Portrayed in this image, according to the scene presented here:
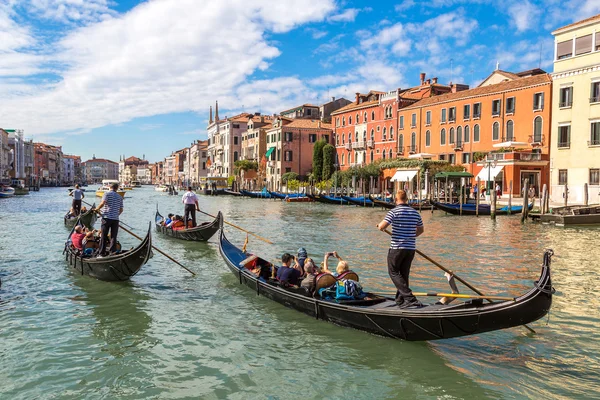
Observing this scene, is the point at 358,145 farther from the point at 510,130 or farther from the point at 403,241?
the point at 403,241

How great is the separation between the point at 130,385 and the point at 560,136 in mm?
23448

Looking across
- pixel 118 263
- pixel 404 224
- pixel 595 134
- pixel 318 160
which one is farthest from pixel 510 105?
pixel 404 224

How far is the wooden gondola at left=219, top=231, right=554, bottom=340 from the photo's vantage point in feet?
13.3

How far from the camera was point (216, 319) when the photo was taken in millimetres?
6062

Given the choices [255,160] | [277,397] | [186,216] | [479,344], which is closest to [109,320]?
[277,397]

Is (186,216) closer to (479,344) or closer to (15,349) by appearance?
(15,349)

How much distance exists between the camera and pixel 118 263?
24.4ft

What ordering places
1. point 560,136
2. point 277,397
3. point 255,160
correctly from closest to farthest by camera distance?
1. point 277,397
2. point 560,136
3. point 255,160

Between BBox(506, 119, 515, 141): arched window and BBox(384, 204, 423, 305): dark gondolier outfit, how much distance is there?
77.2ft

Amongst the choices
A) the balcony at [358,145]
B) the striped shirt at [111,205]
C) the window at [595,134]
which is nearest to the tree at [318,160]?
the balcony at [358,145]

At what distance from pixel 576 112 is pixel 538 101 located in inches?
98.8

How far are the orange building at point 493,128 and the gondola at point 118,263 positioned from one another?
58.7ft

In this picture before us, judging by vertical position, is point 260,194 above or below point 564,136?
below

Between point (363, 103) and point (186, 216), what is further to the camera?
point (363, 103)
